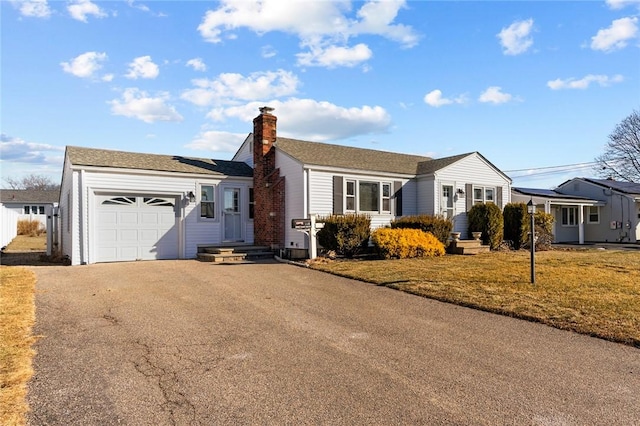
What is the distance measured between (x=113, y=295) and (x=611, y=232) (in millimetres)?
28653

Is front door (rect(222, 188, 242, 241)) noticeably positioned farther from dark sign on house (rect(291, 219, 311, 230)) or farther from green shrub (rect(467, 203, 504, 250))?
green shrub (rect(467, 203, 504, 250))

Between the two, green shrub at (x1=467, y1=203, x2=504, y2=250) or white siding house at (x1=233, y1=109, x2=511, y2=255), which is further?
green shrub at (x1=467, y1=203, x2=504, y2=250)

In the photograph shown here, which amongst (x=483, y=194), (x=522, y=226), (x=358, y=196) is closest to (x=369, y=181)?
(x=358, y=196)

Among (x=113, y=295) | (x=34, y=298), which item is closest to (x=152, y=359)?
(x=113, y=295)

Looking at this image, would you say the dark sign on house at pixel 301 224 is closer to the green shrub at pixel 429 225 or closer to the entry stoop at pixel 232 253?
the entry stoop at pixel 232 253

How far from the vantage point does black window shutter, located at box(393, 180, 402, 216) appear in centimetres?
1742

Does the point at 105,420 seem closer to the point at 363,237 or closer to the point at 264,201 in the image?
the point at 363,237

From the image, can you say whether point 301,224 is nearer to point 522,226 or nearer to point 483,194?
point 483,194

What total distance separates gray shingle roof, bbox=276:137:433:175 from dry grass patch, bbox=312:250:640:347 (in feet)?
14.1

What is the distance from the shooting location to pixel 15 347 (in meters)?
4.99

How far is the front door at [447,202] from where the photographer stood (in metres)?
18.0

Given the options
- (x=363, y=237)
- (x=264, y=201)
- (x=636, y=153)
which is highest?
(x=636, y=153)

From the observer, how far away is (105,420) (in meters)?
3.31

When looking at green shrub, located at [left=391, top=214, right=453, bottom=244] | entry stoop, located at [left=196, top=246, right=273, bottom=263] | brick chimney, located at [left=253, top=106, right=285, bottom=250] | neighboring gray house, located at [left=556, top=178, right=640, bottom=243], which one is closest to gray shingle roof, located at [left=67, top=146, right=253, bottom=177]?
brick chimney, located at [left=253, top=106, right=285, bottom=250]
